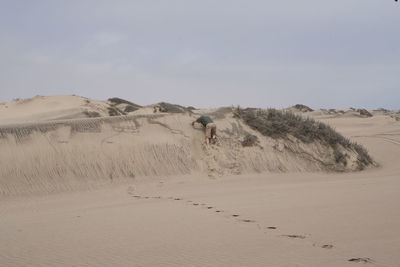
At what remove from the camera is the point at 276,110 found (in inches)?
608

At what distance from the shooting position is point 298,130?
1450 centimetres

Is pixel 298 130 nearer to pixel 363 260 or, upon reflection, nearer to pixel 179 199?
pixel 179 199

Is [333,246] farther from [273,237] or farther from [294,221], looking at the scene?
[294,221]

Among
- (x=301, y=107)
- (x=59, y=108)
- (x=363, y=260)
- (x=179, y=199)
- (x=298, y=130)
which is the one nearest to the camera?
(x=363, y=260)

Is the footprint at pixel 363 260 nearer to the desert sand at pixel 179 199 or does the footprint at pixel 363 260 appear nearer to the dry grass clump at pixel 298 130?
the desert sand at pixel 179 199

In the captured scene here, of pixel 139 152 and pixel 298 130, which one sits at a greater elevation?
pixel 298 130

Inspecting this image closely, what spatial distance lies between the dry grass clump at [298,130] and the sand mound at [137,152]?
176mm

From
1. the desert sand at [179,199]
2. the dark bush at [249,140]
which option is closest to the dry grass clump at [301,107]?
the desert sand at [179,199]

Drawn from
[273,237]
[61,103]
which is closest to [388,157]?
[273,237]

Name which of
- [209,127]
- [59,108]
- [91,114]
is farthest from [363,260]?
[59,108]

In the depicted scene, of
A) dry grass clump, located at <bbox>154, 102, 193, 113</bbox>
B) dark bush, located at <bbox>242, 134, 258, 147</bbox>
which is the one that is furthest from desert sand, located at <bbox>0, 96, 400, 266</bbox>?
dry grass clump, located at <bbox>154, 102, 193, 113</bbox>

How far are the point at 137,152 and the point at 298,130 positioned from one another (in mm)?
5978

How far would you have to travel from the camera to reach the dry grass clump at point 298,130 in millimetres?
14297

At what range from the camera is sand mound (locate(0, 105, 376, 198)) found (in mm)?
10844
